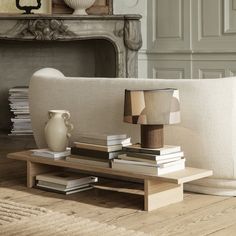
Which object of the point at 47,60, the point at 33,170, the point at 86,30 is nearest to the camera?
the point at 33,170

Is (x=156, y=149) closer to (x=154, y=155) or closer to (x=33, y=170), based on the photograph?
(x=154, y=155)

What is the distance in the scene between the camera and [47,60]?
5.26 m

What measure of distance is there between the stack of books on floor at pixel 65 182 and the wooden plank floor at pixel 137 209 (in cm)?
4

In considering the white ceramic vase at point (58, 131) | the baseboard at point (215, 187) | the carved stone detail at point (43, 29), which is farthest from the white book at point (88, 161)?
the carved stone detail at point (43, 29)

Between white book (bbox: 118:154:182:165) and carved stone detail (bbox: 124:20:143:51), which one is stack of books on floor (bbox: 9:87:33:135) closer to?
carved stone detail (bbox: 124:20:143:51)

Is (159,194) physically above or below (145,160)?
below

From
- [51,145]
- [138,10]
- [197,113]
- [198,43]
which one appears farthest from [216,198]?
[138,10]

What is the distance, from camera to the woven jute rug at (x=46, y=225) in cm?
214

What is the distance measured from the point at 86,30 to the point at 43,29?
36 cm

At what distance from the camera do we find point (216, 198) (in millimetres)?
2648

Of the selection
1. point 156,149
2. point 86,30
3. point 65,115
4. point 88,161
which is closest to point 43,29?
point 86,30

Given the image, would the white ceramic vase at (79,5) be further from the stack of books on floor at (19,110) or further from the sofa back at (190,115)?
the sofa back at (190,115)

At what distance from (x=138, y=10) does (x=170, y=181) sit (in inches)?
127

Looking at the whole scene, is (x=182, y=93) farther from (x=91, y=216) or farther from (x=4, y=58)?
(x=4, y=58)
